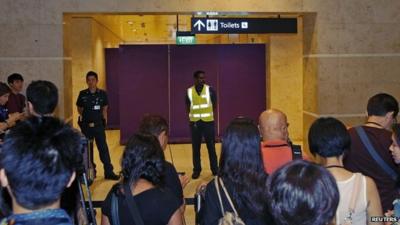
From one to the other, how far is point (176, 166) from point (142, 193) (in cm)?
635

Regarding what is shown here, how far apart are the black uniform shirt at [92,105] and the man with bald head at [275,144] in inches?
170

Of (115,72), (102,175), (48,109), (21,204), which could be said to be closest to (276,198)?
(21,204)

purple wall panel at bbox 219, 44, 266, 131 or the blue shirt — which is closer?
the blue shirt

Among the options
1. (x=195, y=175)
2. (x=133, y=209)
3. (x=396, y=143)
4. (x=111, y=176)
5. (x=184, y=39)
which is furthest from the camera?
(x=184, y=39)

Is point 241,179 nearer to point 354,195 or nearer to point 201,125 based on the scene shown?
point 354,195

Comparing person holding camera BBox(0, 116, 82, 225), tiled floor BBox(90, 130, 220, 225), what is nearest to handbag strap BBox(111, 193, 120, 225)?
person holding camera BBox(0, 116, 82, 225)

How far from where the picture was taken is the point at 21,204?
4.59 ft

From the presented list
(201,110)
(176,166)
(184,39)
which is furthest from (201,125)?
(184,39)

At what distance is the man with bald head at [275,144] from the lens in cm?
299

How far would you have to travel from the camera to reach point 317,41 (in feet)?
23.5

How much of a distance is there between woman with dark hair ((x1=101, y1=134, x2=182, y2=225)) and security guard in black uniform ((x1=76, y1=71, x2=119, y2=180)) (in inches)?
195

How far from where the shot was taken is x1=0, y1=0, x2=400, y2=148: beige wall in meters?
6.86

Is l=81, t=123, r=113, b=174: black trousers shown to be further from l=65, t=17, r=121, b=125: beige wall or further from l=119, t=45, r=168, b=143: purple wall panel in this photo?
l=65, t=17, r=121, b=125: beige wall

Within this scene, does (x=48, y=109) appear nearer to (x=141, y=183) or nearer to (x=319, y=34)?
(x=141, y=183)
